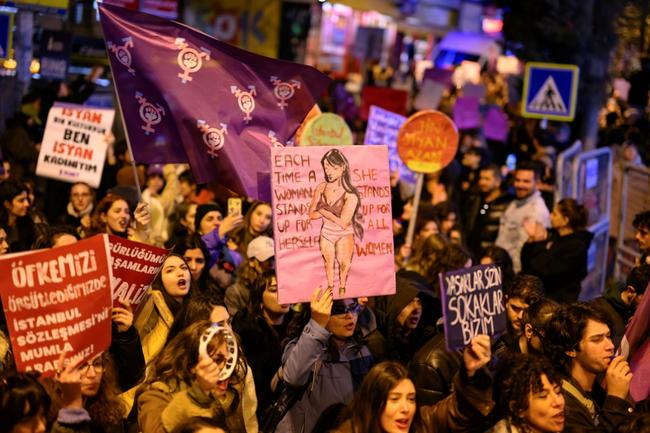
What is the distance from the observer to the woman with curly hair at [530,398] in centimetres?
539

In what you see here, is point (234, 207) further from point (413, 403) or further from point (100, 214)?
point (413, 403)

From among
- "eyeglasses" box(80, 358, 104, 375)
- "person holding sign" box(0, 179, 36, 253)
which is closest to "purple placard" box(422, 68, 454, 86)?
"person holding sign" box(0, 179, 36, 253)

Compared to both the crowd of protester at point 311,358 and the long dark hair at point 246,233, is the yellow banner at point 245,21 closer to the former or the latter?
the long dark hair at point 246,233

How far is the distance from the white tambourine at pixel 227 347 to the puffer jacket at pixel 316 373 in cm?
47

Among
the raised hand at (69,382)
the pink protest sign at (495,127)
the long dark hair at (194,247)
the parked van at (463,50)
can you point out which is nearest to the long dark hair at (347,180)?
the raised hand at (69,382)

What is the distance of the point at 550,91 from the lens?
52.7 ft

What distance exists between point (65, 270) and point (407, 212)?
7.17 metres

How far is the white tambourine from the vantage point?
554 centimetres

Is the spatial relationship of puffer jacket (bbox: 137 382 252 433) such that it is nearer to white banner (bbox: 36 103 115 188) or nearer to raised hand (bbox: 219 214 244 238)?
raised hand (bbox: 219 214 244 238)

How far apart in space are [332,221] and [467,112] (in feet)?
47.3

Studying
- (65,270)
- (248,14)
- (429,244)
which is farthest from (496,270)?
(248,14)

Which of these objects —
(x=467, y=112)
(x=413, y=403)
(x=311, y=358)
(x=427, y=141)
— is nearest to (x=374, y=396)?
(x=413, y=403)

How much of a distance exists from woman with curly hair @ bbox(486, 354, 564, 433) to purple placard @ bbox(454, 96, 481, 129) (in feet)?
49.7

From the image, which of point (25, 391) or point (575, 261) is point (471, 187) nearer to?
point (575, 261)
